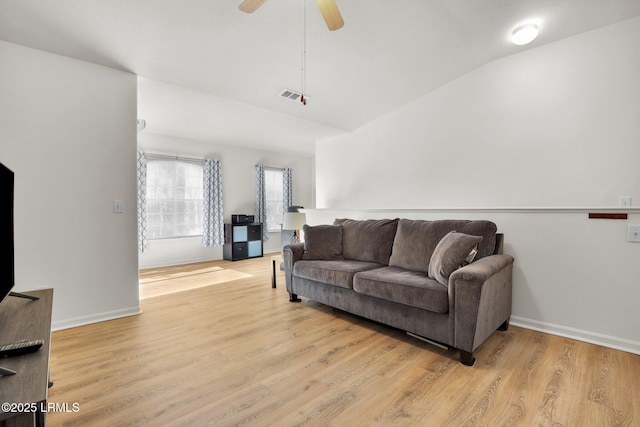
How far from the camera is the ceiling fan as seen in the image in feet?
6.15

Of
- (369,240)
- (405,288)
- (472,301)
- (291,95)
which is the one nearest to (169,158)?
(291,95)

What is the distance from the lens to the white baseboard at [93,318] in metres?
2.60

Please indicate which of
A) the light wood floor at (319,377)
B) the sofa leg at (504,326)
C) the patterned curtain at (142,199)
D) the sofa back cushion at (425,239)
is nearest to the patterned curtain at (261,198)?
the patterned curtain at (142,199)

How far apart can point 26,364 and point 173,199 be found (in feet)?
16.5

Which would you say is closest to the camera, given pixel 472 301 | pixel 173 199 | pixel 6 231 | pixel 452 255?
pixel 6 231

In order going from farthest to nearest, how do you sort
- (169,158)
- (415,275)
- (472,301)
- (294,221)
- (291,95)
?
1. (169,158)
2. (294,221)
3. (291,95)
4. (415,275)
5. (472,301)

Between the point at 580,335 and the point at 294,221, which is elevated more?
the point at 294,221

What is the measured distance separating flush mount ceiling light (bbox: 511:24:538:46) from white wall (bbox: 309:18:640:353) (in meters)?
0.33

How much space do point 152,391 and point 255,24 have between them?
9.02 feet

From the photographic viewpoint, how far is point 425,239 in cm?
281

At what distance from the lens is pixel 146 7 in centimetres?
224

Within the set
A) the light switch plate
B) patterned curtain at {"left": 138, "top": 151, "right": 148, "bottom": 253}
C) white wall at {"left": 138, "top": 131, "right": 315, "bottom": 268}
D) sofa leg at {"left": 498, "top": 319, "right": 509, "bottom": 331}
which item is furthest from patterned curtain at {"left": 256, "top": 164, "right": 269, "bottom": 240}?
sofa leg at {"left": 498, "top": 319, "right": 509, "bottom": 331}

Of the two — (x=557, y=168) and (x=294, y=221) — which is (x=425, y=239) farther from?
(x=294, y=221)

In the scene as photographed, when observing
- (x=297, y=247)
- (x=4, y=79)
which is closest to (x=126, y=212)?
(x=4, y=79)
